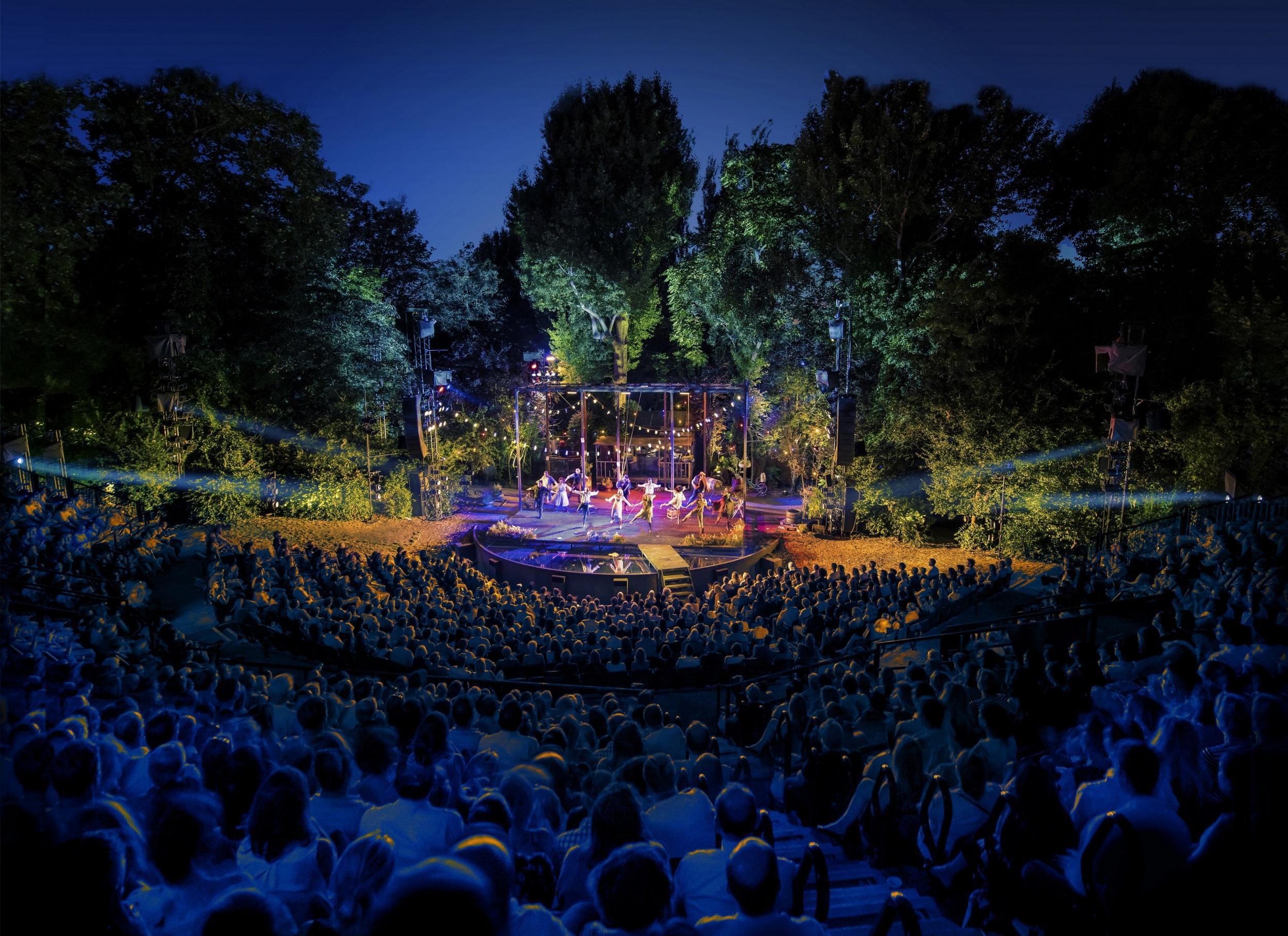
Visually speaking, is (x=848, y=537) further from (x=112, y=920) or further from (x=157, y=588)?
(x=112, y=920)

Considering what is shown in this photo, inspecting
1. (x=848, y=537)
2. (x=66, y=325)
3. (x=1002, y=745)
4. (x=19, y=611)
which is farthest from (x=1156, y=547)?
(x=66, y=325)

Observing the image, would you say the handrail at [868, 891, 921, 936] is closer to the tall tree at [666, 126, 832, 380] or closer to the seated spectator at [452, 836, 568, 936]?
the seated spectator at [452, 836, 568, 936]

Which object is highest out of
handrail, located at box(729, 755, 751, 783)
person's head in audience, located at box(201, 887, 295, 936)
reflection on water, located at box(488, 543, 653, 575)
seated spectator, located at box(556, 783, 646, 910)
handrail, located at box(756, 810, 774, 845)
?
person's head in audience, located at box(201, 887, 295, 936)

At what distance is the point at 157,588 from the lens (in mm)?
11320

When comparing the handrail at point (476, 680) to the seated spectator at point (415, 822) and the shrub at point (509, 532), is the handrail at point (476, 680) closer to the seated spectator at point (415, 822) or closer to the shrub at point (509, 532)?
the seated spectator at point (415, 822)

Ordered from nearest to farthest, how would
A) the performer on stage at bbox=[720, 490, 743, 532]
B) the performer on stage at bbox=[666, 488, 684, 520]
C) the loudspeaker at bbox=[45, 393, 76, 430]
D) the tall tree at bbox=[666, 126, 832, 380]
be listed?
the performer on stage at bbox=[720, 490, 743, 532]
the performer on stage at bbox=[666, 488, 684, 520]
the loudspeaker at bbox=[45, 393, 76, 430]
the tall tree at bbox=[666, 126, 832, 380]

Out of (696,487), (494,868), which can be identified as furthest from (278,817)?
(696,487)

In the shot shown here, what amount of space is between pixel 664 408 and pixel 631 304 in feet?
13.8

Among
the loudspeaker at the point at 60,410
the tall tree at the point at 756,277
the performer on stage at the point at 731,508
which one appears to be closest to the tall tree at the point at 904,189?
the tall tree at the point at 756,277

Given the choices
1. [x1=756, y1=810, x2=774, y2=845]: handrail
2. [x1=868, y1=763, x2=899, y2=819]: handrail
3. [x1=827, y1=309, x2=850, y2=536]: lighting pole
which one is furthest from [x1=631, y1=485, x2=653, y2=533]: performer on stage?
[x1=756, y1=810, x2=774, y2=845]: handrail

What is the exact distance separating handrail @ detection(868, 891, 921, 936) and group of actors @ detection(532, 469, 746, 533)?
13.2 meters

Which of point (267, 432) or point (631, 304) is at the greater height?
point (631, 304)

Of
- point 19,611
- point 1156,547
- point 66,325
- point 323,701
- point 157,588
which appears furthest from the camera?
point 66,325

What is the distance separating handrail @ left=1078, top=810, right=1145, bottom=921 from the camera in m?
2.33
